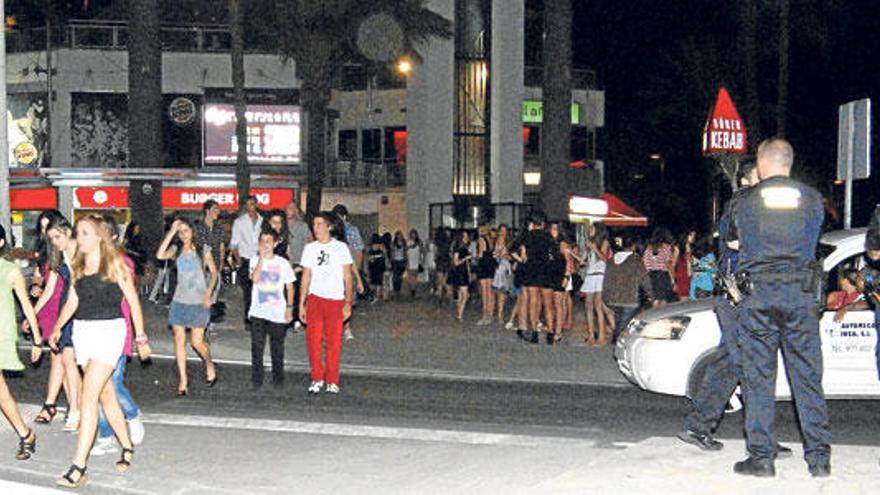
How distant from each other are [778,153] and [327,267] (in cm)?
664

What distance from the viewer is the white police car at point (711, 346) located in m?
11.6

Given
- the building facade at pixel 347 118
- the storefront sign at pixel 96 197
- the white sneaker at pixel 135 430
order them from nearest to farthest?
1. the white sneaker at pixel 135 430
2. the storefront sign at pixel 96 197
3. the building facade at pixel 347 118

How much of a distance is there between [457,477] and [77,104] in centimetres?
3593

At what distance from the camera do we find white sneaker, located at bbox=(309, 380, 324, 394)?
13.7 metres

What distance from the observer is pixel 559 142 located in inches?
990

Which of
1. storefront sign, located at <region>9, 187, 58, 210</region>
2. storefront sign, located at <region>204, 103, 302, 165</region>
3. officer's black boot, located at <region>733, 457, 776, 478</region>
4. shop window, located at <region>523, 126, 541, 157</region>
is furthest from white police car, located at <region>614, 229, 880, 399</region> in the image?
shop window, located at <region>523, 126, 541, 157</region>

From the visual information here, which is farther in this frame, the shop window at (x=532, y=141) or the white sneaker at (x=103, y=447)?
the shop window at (x=532, y=141)

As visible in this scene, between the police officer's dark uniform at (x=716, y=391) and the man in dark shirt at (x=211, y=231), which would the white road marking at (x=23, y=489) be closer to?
the police officer's dark uniform at (x=716, y=391)

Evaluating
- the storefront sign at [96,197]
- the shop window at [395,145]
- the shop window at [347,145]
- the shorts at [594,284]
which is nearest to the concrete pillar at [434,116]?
the shop window at [395,145]

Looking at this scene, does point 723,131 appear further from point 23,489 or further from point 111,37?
point 111,37

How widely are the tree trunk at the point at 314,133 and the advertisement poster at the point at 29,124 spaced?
1176cm

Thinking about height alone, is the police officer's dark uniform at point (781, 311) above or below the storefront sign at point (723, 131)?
below

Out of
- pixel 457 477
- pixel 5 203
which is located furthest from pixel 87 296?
pixel 5 203

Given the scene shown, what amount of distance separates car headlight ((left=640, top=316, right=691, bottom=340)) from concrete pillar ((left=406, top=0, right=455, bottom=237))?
32876mm
